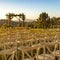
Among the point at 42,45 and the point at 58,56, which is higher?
the point at 42,45

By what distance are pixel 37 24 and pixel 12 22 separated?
595cm

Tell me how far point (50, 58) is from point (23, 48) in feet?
4.23

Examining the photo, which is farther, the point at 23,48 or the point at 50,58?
the point at 50,58

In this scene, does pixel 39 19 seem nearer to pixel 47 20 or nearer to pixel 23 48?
pixel 47 20

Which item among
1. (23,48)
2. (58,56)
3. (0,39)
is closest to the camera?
(23,48)

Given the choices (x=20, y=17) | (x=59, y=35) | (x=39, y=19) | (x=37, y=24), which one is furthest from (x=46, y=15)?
(x=59, y=35)

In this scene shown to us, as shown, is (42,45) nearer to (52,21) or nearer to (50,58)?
(50,58)

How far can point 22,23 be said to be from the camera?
33875 mm

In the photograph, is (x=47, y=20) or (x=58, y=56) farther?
(x=47, y=20)

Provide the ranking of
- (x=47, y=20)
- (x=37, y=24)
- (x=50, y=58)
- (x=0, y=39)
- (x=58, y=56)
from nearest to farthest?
(x=50, y=58) → (x=58, y=56) → (x=0, y=39) → (x=37, y=24) → (x=47, y=20)

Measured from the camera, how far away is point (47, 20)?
134ft

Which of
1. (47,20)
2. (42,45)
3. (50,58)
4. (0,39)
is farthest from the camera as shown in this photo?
(47,20)

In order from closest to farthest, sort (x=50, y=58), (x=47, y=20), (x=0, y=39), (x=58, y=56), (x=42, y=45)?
(x=42, y=45)
(x=50, y=58)
(x=58, y=56)
(x=0, y=39)
(x=47, y=20)

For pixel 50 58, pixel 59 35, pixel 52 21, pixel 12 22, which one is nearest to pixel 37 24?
pixel 52 21
